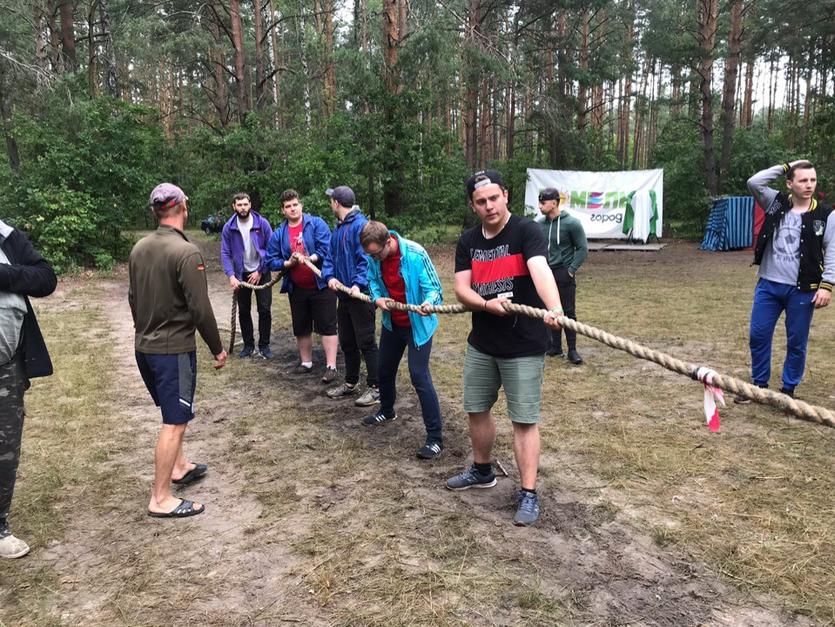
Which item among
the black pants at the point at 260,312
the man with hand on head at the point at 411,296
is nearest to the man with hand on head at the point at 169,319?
the man with hand on head at the point at 411,296

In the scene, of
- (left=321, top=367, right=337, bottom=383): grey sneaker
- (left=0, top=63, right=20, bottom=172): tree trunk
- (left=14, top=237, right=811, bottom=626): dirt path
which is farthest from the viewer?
(left=0, top=63, right=20, bottom=172): tree trunk

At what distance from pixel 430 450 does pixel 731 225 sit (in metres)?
18.0

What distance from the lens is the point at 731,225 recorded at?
62.2 ft

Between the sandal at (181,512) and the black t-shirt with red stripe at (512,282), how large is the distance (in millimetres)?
1984

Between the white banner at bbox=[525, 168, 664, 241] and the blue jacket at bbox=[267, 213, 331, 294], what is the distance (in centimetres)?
1443

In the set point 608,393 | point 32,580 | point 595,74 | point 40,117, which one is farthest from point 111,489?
point 595,74

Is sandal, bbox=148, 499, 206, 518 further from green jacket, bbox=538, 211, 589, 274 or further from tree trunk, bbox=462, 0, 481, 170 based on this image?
tree trunk, bbox=462, 0, 481, 170

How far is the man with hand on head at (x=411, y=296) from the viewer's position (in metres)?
4.18

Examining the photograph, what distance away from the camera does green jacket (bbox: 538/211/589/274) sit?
21.5 ft

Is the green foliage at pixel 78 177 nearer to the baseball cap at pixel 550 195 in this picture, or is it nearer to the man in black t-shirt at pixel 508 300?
the baseball cap at pixel 550 195

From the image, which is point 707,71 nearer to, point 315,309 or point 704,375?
point 315,309

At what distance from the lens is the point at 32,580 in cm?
294

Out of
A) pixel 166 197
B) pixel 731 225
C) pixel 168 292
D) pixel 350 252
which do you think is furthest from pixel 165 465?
pixel 731 225

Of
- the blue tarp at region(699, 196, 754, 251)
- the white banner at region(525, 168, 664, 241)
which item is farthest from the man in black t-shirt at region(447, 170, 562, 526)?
the blue tarp at region(699, 196, 754, 251)
